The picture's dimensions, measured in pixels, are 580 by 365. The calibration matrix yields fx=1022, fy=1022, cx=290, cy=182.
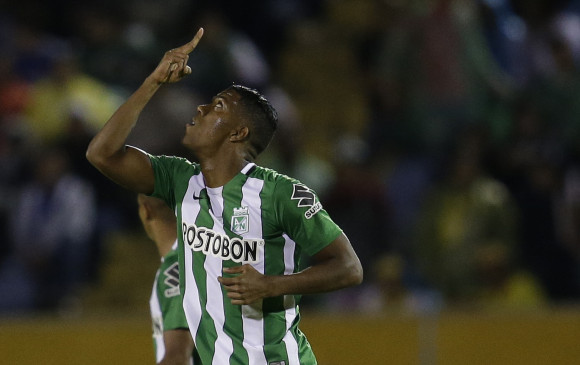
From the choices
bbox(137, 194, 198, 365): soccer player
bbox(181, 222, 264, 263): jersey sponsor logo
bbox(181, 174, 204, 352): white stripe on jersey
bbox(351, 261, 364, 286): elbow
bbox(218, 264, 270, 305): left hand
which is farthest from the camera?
bbox(137, 194, 198, 365): soccer player

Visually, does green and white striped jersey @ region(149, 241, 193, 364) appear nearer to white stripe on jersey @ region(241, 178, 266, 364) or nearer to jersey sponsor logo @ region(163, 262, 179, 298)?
jersey sponsor logo @ region(163, 262, 179, 298)

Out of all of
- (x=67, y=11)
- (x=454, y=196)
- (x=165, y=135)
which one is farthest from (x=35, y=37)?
(x=454, y=196)

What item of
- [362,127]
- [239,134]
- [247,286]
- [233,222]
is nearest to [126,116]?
[239,134]

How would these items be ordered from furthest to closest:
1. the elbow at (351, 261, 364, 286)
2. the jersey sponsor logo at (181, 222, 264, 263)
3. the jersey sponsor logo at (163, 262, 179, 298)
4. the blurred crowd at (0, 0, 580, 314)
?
the blurred crowd at (0, 0, 580, 314)
the jersey sponsor logo at (163, 262, 179, 298)
the jersey sponsor logo at (181, 222, 264, 263)
the elbow at (351, 261, 364, 286)

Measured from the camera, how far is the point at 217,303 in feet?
12.9

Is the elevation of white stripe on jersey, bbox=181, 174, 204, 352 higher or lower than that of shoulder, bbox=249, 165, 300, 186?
lower

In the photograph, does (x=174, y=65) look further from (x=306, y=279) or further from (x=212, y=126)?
(x=306, y=279)

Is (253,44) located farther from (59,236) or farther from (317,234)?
(317,234)

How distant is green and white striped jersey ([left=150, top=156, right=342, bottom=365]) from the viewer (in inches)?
153

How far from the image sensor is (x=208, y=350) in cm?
398

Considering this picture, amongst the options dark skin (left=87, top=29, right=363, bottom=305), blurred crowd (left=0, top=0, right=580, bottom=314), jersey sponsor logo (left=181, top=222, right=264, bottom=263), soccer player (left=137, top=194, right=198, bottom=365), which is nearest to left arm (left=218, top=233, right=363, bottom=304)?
dark skin (left=87, top=29, right=363, bottom=305)

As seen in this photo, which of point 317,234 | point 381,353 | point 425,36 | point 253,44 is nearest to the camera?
point 317,234

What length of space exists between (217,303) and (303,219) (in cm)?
47

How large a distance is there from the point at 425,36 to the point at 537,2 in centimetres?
106
